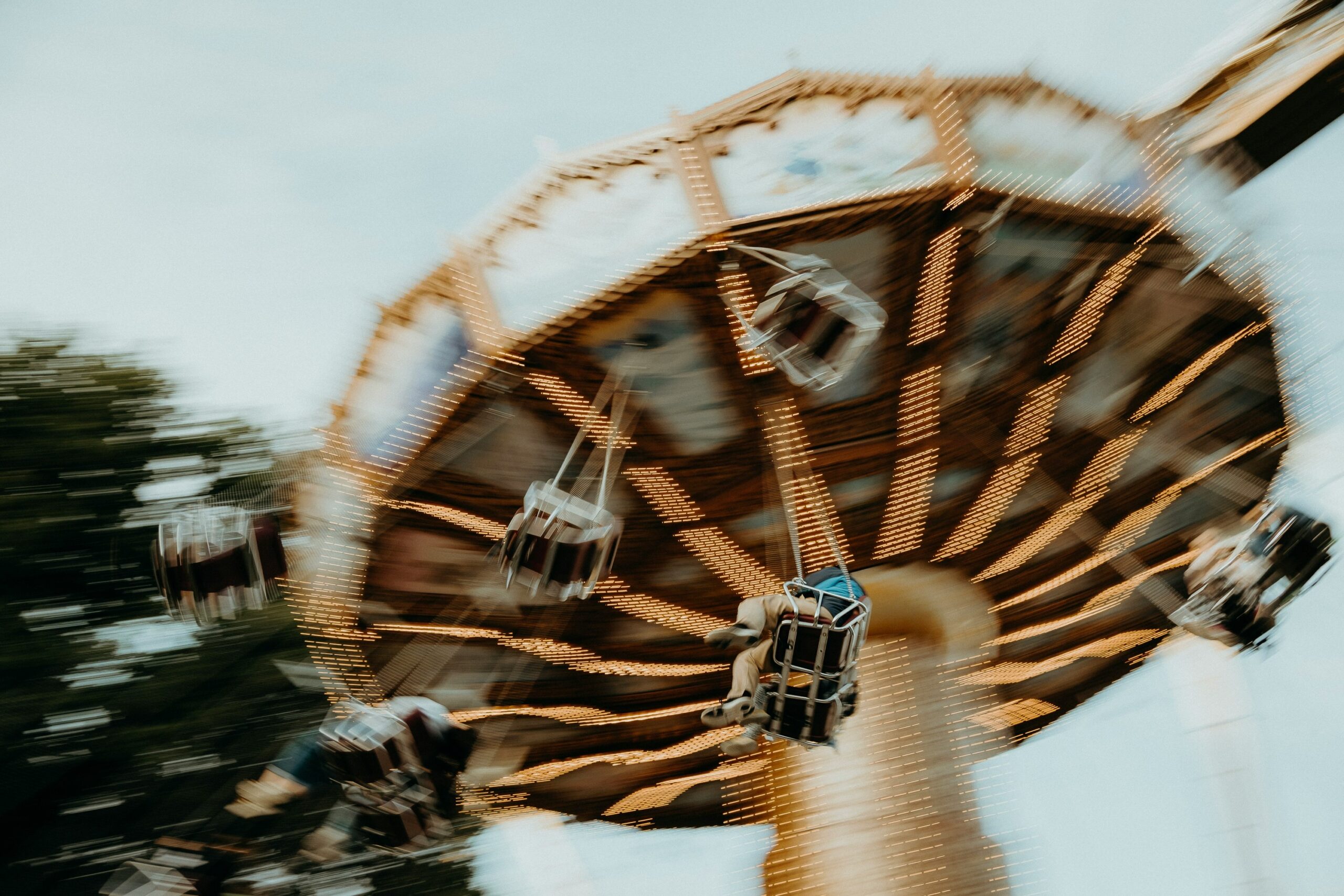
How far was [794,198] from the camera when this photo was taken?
4.50 m

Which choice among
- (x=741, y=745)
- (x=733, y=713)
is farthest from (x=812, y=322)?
(x=741, y=745)

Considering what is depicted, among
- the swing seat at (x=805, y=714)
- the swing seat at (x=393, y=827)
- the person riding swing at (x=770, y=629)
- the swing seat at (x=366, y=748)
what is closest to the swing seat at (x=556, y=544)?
the person riding swing at (x=770, y=629)

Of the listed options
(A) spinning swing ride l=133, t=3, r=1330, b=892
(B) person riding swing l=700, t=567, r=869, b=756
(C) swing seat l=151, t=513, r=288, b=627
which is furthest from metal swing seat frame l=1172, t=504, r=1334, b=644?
(C) swing seat l=151, t=513, r=288, b=627

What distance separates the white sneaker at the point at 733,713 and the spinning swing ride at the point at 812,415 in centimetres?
26

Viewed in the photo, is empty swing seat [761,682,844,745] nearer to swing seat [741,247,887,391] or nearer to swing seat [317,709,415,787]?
swing seat [741,247,887,391]

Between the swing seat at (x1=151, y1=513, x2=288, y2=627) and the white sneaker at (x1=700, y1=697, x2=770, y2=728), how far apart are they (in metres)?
2.99

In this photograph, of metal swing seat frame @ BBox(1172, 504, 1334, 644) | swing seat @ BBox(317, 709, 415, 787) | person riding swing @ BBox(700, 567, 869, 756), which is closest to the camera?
person riding swing @ BBox(700, 567, 869, 756)

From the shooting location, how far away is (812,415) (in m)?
5.98

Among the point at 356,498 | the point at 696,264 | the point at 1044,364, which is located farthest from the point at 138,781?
the point at 1044,364

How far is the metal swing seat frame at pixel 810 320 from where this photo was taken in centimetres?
439

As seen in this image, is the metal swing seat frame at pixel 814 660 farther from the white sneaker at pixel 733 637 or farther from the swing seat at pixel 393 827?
the swing seat at pixel 393 827

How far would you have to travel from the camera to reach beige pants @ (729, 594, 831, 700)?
16.1 ft

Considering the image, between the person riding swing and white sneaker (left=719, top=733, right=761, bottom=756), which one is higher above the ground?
the person riding swing

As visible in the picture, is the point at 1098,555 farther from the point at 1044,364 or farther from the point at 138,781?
the point at 138,781
